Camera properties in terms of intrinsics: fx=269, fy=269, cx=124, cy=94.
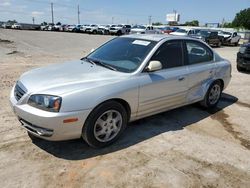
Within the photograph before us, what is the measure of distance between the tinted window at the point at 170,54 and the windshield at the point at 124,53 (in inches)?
6.7

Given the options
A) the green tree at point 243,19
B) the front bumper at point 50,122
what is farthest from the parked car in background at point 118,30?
the green tree at point 243,19

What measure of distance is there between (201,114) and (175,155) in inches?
77.7

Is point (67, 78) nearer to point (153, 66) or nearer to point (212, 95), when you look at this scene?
point (153, 66)

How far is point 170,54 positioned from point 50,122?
2394mm

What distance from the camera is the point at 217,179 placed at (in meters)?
3.29

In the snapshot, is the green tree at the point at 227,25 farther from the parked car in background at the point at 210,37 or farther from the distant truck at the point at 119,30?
the parked car in background at the point at 210,37

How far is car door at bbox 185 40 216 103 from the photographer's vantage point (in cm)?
498

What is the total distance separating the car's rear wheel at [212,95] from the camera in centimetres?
560

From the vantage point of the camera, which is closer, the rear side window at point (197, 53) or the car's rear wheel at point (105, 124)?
the car's rear wheel at point (105, 124)

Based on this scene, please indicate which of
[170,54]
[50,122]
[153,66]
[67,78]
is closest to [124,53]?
[153,66]

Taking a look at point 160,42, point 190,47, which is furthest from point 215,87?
point 160,42

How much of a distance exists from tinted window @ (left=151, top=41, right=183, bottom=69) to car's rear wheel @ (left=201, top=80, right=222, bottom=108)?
122 centimetres

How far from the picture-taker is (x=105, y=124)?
3.82 meters

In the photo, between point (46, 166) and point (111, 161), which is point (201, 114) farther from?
point (46, 166)
